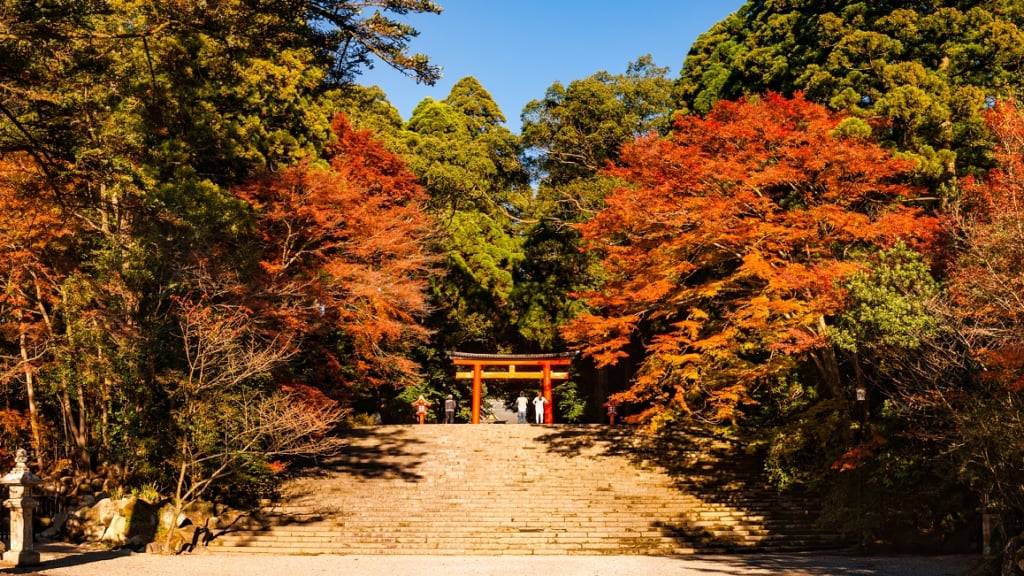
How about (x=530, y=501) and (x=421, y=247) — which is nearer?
(x=530, y=501)

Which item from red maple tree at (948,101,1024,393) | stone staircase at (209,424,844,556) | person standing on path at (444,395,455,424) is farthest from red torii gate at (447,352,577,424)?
red maple tree at (948,101,1024,393)

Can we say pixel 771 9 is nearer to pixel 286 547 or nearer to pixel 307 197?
pixel 307 197

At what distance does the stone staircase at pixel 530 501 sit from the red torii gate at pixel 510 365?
13.4 ft

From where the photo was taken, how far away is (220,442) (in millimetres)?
13641

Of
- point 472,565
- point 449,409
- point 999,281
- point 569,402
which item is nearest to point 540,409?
point 449,409

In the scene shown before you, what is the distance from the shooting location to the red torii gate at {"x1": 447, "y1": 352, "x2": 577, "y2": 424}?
24000 mm

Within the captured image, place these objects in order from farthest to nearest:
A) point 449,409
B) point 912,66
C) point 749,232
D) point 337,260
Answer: point 449,409 < point 337,260 < point 912,66 < point 749,232

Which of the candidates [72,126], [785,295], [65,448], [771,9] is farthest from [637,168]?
[65,448]

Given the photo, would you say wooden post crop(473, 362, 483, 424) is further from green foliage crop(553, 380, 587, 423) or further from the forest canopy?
green foliage crop(553, 380, 587, 423)

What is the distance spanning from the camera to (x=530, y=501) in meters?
15.8

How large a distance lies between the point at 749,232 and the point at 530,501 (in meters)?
6.13

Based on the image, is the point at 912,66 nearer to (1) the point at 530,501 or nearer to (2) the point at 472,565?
(1) the point at 530,501

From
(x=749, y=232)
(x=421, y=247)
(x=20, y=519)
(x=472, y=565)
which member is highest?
(x=421, y=247)

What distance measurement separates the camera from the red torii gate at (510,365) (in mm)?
24000
